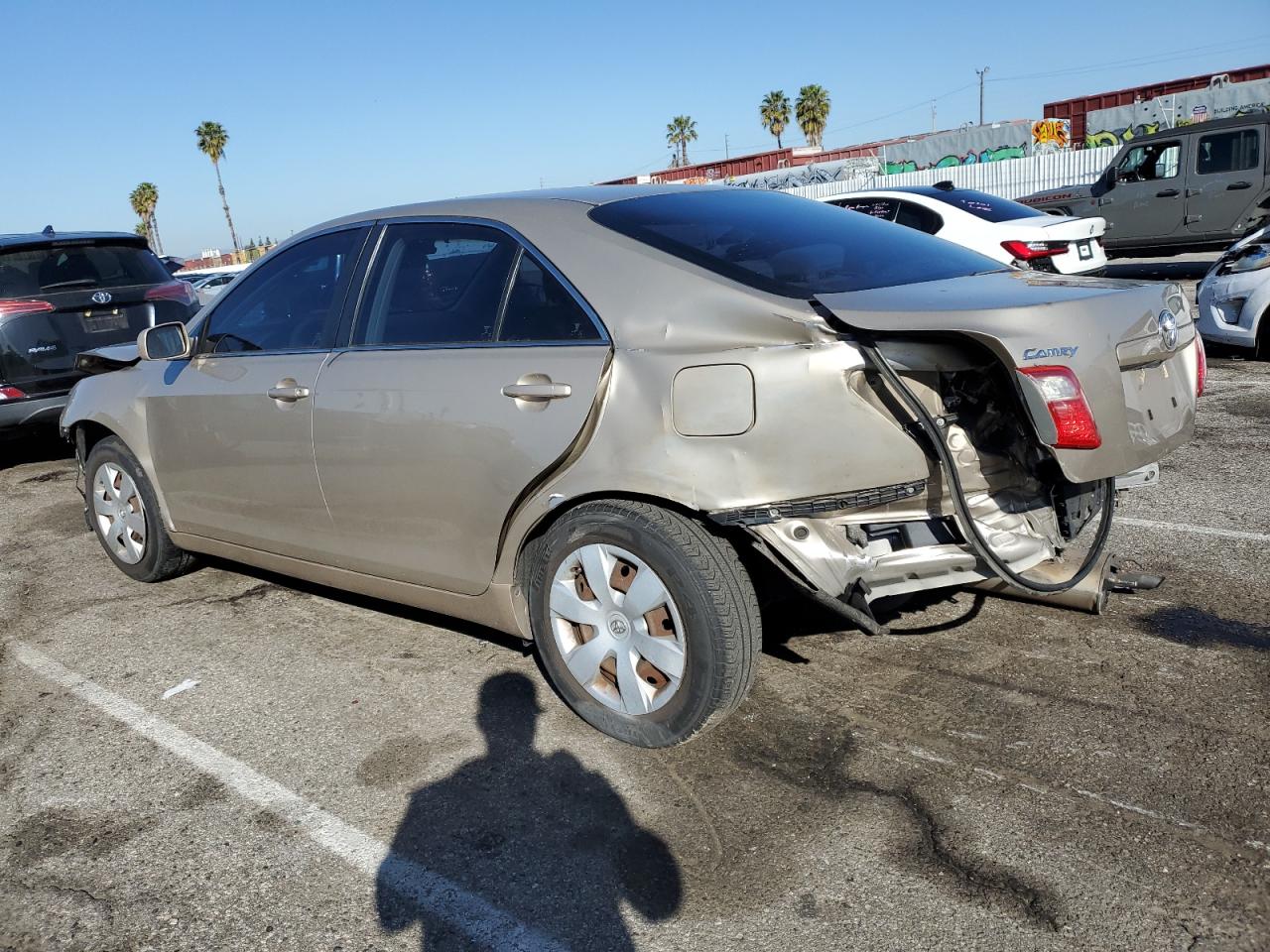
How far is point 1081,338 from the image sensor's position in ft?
9.12

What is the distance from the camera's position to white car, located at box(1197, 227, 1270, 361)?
26.9 ft

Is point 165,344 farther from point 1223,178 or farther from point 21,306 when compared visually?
point 1223,178

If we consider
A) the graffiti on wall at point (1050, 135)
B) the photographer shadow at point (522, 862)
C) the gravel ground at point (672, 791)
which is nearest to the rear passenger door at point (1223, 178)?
the gravel ground at point (672, 791)

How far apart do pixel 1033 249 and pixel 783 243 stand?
7358 millimetres

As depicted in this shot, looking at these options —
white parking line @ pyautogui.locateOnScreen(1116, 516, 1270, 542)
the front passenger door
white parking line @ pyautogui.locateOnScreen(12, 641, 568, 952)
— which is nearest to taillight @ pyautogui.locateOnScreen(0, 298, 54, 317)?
the front passenger door

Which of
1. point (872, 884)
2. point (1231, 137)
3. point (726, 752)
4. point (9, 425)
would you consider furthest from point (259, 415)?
point (1231, 137)

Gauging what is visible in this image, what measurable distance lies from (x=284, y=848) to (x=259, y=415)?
1.82 metres

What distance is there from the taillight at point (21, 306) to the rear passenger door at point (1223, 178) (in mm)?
14476

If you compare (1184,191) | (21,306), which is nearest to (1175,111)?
(1184,191)

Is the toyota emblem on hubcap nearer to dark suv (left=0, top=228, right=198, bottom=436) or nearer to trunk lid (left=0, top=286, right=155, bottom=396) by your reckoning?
dark suv (left=0, top=228, right=198, bottom=436)

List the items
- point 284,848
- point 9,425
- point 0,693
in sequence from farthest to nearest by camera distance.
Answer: point 9,425 < point 0,693 < point 284,848

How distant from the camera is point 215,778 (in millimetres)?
3342

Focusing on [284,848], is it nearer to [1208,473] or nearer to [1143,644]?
[1143,644]

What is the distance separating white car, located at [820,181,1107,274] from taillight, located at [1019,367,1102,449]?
729 cm
